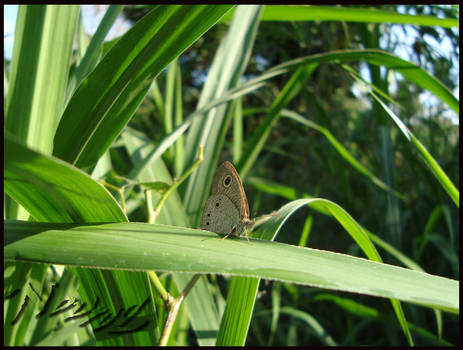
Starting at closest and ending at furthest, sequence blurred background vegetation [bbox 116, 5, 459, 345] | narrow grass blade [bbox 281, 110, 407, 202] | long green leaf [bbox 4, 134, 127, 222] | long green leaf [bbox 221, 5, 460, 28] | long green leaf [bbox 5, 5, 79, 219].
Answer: long green leaf [bbox 4, 134, 127, 222], long green leaf [bbox 5, 5, 79, 219], long green leaf [bbox 221, 5, 460, 28], narrow grass blade [bbox 281, 110, 407, 202], blurred background vegetation [bbox 116, 5, 459, 345]

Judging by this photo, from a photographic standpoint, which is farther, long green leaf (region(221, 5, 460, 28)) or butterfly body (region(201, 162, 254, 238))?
long green leaf (region(221, 5, 460, 28))

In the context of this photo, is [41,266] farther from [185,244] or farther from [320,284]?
[320,284]

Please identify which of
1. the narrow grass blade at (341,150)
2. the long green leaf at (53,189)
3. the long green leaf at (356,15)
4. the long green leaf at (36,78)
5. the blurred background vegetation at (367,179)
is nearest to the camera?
the long green leaf at (53,189)

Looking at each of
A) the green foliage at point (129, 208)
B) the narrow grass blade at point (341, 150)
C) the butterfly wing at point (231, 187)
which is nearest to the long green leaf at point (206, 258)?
the green foliage at point (129, 208)

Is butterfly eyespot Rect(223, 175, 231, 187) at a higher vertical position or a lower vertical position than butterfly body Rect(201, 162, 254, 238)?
higher

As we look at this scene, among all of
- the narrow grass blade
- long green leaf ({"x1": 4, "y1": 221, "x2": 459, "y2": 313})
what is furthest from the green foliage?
the narrow grass blade

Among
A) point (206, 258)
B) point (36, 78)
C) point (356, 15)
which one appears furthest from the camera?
point (356, 15)

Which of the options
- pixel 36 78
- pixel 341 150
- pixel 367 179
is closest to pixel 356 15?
pixel 341 150

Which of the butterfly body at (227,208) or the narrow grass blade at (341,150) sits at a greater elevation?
the narrow grass blade at (341,150)

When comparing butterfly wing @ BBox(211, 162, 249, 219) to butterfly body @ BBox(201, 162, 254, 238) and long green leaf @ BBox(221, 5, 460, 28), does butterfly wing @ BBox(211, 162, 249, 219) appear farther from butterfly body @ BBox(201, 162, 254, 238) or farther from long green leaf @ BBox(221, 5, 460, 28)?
long green leaf @ BBox(221, 5, 460, 28)

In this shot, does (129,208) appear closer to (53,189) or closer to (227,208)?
(227,208)

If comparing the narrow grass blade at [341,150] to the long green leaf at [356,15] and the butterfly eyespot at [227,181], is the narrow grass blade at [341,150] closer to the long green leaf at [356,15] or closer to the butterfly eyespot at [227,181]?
the long green leaf at [356,15]

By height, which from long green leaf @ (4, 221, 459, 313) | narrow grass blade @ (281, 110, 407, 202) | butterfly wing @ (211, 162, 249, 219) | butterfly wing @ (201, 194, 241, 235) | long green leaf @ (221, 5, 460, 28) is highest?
long green leaf @ (221, 5, 460, 28)
